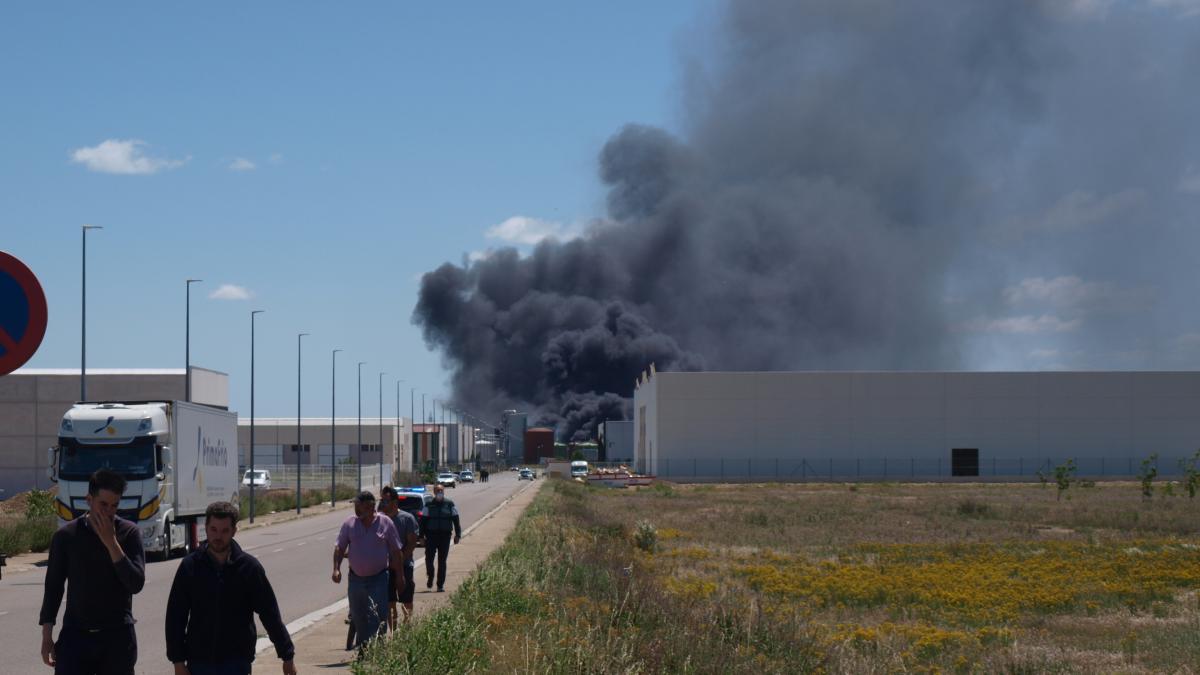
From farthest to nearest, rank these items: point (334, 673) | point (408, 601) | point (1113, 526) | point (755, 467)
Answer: point (755, 467), point (1113, 526), point (408, 601), point (334, 673)

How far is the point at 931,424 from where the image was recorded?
3243 inches

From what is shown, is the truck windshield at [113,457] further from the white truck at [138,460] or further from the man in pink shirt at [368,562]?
the man in pink shirt at [368,562]

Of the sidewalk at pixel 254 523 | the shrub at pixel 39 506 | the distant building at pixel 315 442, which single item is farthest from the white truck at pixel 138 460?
the distant building at pixel 315 442

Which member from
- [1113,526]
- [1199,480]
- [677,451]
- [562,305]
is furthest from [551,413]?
[1113,526]

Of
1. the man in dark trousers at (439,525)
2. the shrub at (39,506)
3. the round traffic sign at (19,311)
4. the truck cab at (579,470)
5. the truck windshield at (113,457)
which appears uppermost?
the round traffic sign at (19,311)

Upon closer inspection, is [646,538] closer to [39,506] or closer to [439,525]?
[439,525]

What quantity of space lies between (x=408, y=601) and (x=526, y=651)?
6.04 meters

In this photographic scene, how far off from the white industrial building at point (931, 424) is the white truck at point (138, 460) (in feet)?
186

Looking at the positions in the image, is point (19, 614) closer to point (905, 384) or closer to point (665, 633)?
point (665, 633)

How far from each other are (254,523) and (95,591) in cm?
4003

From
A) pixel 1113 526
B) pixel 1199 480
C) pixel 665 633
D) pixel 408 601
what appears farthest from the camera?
pixel 1199 480

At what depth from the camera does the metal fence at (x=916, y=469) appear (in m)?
81.4

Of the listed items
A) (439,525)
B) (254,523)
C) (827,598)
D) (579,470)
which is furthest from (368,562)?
(579,470)

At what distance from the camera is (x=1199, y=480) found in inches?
2148
